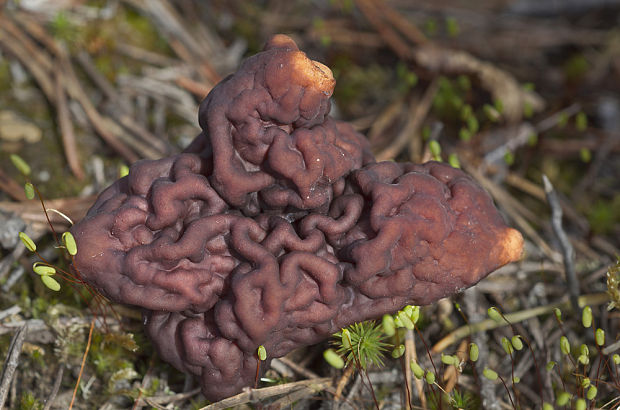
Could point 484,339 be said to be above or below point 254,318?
below

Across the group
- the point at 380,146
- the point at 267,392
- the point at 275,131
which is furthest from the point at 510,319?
the point at 275,131

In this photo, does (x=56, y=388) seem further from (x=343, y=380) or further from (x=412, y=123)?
(x=412, y=123)

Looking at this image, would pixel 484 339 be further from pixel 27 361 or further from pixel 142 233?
pixel 27 361

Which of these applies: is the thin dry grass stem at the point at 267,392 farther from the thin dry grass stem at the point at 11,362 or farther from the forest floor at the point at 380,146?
the thin dry grass stem at the point at 11,362

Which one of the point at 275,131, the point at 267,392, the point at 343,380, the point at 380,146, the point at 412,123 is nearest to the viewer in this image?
the point at 275,131

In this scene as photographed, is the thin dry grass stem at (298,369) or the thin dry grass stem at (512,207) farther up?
the thin dry grass stem at (512,207)

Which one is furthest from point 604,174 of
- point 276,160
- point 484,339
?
point 276,160

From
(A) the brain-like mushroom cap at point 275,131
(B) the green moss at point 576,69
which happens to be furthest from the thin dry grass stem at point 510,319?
(B) the green moss at point 576,69
